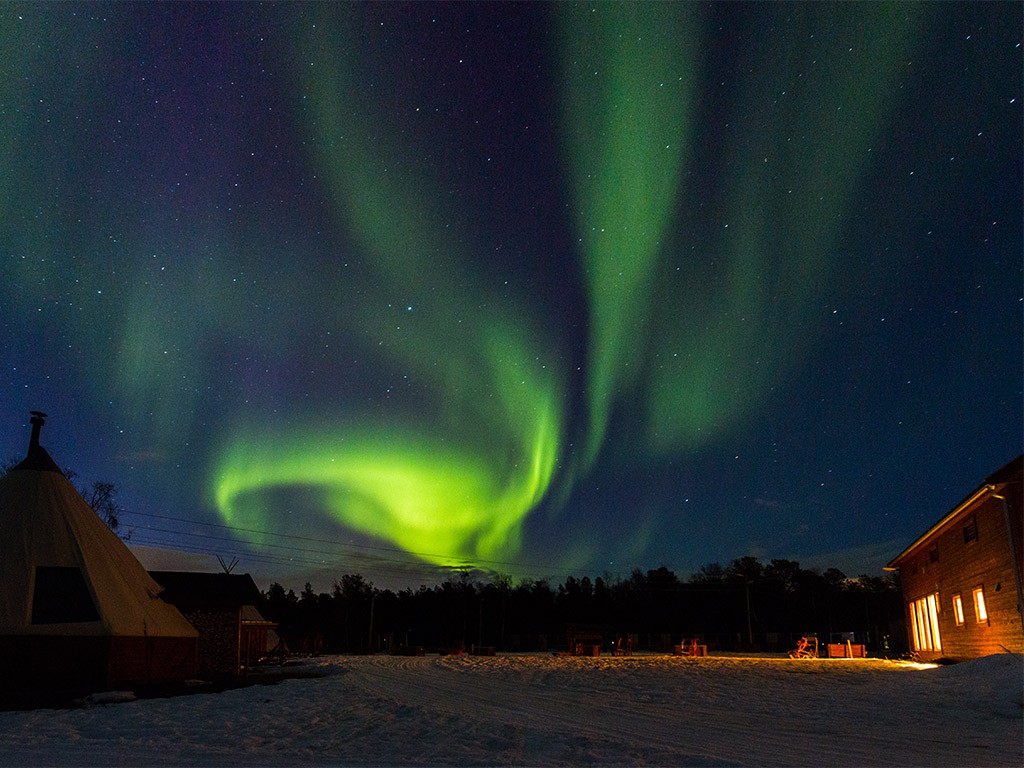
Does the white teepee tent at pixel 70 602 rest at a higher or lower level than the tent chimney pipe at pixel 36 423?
lower

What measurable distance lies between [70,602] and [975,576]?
2647 centimetres

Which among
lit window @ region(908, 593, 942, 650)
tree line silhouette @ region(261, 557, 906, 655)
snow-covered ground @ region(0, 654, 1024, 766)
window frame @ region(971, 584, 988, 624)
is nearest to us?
snow-covered ground @ region(0, 654, 1024, 766)

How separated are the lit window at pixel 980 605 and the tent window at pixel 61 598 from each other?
→ 25377 millimetres

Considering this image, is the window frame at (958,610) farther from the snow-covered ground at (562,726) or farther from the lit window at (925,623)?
the snow-covered ground at (562,726)

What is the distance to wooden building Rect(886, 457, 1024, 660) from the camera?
65.1 feet

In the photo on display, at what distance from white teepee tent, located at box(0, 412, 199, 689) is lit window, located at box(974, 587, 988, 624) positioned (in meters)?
24.1

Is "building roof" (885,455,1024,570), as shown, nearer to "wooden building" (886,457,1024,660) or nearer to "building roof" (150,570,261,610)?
"wooden building" (886,457,1024,660)

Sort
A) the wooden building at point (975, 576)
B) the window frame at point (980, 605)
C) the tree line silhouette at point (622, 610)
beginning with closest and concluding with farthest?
the wooden building at point (975, 576) < the window frame at point (980, 605) < the tree line silhouette at point (622, 610)

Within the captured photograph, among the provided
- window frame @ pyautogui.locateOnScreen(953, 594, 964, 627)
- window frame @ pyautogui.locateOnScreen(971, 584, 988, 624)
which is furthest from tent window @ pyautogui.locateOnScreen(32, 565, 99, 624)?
window frame @ pyautogui.locateOnScreen(953, 594, 964, 627)

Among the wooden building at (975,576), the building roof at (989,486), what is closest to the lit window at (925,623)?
the wooden building at (975,576)

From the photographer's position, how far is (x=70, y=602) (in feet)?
63.8

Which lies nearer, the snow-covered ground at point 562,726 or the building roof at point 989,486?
the snow-covered ground at point 562,726

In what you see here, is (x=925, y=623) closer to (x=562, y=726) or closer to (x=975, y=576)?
(x=975, y=576)

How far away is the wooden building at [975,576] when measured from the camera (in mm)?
19828
